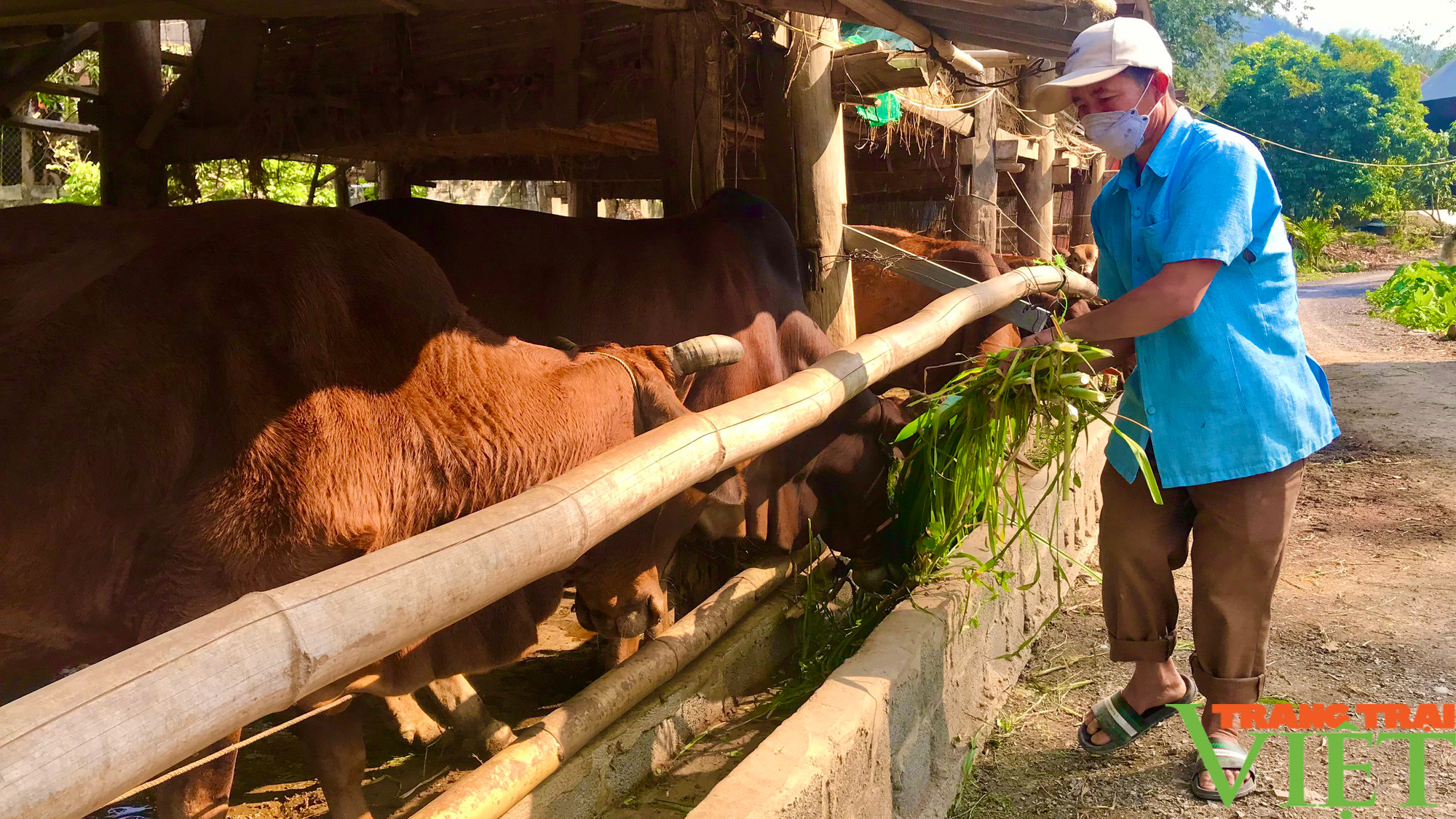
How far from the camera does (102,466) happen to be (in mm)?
2311

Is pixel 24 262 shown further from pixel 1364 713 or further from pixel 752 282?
pixel 1364 713

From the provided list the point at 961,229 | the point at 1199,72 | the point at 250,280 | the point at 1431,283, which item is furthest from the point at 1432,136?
the point at 250,280

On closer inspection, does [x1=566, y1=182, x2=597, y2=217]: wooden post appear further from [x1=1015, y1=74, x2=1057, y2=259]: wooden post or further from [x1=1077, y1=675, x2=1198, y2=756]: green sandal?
[x1=1077, y1=675, x2=1198, y2=756]: green sandal

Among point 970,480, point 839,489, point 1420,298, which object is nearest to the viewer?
point 970,480

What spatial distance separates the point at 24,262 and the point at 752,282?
2.74 meters

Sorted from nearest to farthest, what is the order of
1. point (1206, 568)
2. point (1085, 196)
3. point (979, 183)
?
point (1206, 568), point (979, 183), point (1085, 196)

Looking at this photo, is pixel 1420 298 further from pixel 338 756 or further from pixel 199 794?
pixel 199 794

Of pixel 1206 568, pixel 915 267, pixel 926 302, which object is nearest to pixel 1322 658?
pixel 1206 568

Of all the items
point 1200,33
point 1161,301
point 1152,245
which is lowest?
point 1161,301

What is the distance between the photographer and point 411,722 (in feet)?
12.3

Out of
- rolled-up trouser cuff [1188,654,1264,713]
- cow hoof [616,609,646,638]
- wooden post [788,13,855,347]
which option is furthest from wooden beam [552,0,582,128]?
rolled-up trouser cuff [1188,654,1264,713]

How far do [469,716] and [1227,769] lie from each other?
2476 mm

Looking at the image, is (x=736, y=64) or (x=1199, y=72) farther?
(x=1199, y=72)

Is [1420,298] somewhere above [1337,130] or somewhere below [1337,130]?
below
